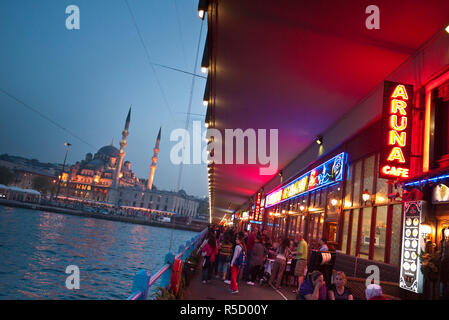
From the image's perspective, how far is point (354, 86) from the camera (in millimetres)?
9523

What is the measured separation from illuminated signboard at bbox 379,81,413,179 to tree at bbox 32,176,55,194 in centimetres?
14115

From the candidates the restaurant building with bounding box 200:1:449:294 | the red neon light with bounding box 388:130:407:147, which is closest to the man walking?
the restaurant building with bounding box 200:1:449:294

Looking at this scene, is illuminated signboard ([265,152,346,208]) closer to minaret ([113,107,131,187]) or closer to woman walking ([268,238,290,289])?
woman walking ([268,238,290,289])

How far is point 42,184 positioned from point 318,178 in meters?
136

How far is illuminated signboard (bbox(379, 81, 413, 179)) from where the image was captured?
7.34 meters

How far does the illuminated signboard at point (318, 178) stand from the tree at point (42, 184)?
129554mm

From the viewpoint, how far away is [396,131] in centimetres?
744

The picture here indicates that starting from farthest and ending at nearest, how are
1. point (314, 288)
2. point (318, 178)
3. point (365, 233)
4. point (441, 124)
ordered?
point (318, 178), point (365, 233), point (441, 124), point (314, 288)

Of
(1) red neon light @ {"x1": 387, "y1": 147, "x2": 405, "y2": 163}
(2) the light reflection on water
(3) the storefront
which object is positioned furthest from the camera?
(2) the light reflection on water

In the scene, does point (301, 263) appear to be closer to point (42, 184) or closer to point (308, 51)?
point (308, 51)

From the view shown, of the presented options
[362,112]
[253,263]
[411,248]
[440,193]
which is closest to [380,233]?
[411,248]

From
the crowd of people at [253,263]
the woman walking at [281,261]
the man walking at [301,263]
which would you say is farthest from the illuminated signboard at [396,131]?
the woman walking at [281,261]
